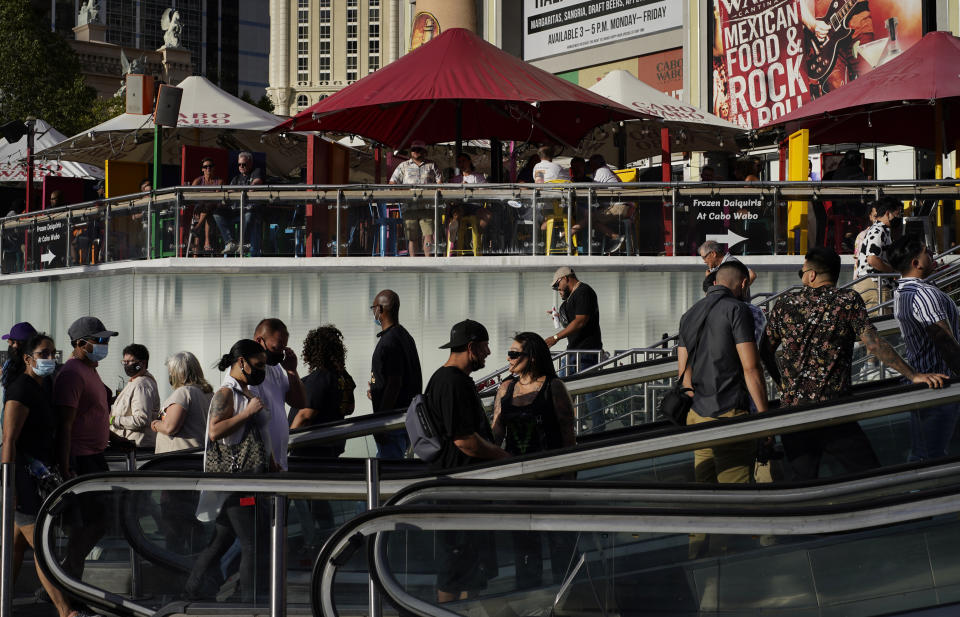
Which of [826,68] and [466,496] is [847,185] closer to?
[466,496]

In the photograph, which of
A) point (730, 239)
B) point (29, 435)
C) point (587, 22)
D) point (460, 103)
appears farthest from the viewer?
point (587, 22)

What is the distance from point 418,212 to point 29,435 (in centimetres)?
797

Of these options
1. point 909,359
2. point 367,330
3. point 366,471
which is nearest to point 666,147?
point 367,330

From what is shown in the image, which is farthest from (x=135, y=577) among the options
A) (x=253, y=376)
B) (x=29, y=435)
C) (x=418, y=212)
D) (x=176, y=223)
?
(x=176, y=223)

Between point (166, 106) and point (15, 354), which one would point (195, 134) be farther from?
point (15, 354)

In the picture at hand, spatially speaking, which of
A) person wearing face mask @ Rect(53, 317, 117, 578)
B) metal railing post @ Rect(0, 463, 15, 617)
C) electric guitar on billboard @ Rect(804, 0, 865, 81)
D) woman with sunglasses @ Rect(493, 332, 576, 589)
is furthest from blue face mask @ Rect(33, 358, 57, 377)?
electric guitar on billboard @ Rect(804, 0, 865, 81)

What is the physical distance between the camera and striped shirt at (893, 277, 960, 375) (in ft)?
25.1

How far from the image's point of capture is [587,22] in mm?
40000

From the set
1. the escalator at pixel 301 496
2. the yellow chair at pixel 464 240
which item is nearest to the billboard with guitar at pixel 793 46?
the yellow chair at pixel 464 240

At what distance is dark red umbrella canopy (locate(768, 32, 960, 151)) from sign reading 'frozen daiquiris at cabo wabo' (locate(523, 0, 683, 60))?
18253 mm

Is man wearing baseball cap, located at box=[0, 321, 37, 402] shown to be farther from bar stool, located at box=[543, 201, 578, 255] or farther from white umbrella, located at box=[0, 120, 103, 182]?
white umbrella, located at box=[0, 120, 103, 182]

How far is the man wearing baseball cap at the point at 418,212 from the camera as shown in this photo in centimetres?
1542

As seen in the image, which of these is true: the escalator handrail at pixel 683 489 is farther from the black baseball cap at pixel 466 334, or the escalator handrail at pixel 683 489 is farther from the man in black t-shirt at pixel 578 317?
the man in black t-shirt at pixel 578 317

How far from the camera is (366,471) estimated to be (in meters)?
6.32
